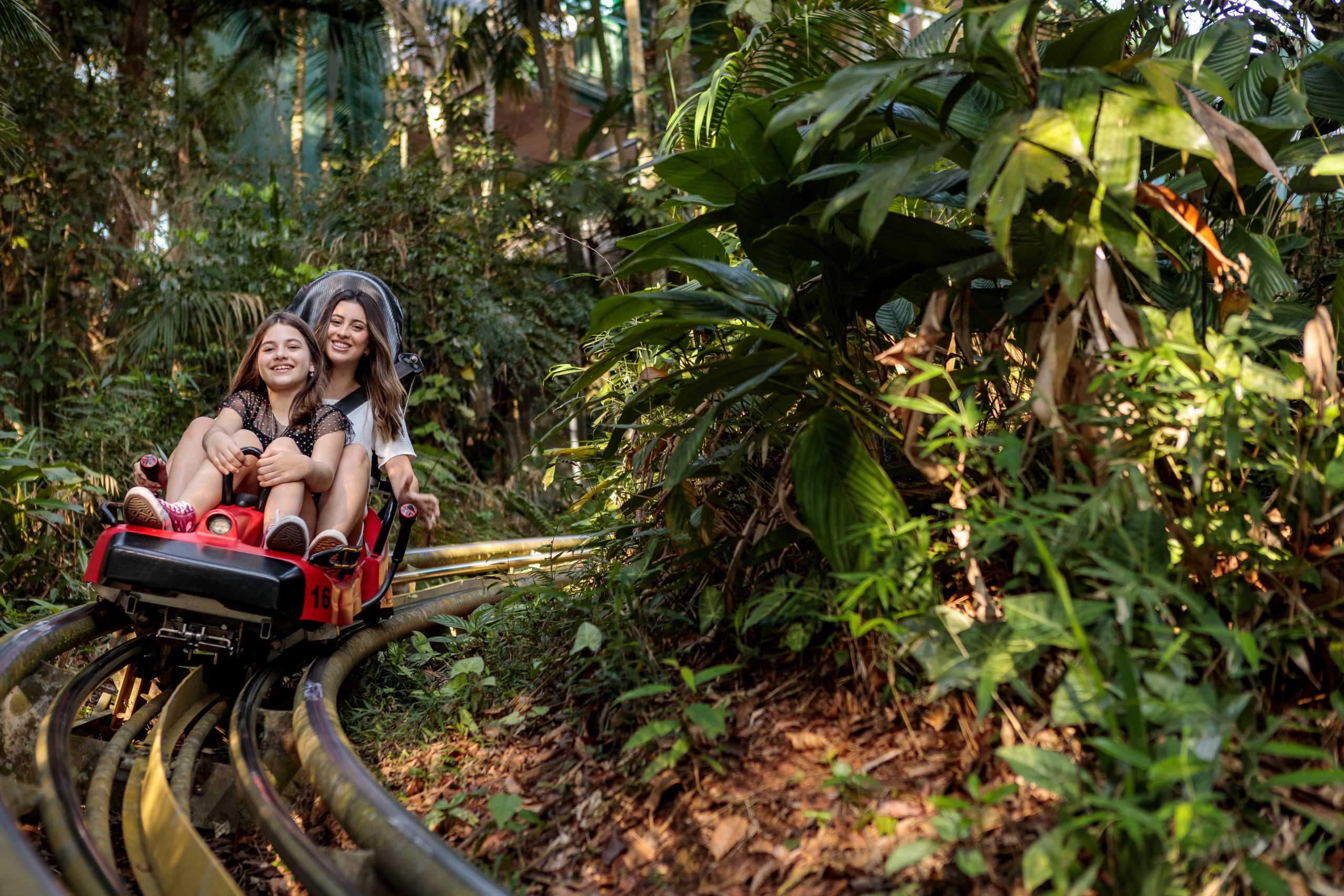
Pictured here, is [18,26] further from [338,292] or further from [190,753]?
[190,753]

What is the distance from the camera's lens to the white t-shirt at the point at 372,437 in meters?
4.12

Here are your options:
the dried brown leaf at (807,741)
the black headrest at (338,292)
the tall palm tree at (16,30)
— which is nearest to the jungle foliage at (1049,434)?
the dried brown leaf at (807,741)

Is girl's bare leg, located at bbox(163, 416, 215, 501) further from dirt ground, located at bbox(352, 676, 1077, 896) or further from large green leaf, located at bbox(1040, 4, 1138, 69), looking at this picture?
large green leaf, located at bbox(1040, 4, 1138, 69)

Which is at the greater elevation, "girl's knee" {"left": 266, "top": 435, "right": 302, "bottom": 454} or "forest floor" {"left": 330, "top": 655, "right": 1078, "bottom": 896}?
"girl's knee" {"left": 266, "top": 435, "right": 302, "bottom": 454}

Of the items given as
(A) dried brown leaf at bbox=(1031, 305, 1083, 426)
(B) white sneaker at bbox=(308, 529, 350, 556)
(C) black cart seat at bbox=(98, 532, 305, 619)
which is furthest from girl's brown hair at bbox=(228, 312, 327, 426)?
(A) dried brown leaf at bbox=(1031, 305, 1083, 426)

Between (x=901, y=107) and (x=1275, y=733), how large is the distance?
1.73 metres

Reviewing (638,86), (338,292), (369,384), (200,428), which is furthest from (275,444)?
(638,86)

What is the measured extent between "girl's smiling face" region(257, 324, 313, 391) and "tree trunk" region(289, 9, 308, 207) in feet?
34.0

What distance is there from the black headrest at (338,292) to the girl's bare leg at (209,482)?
776 millimetres

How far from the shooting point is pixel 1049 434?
2006mm

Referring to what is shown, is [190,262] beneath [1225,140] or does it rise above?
above

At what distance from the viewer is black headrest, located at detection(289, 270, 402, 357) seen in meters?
4.30

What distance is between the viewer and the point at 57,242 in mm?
8406

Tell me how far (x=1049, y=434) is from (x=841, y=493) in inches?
18.0
